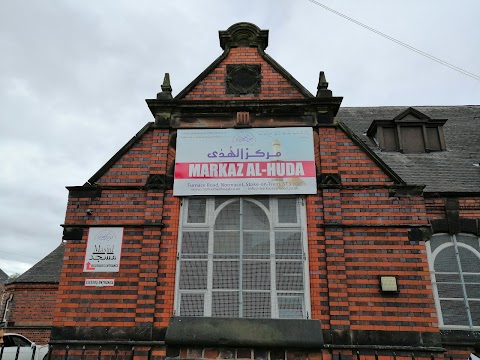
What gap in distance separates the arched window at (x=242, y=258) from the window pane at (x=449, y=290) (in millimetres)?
3023

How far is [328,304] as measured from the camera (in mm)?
6910

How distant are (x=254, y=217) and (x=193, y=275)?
169cm

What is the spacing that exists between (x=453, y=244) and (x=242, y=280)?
15.3 ft

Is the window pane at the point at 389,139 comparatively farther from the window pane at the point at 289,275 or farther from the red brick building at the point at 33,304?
the red brick building at the point at 33,304

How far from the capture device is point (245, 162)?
313 inches

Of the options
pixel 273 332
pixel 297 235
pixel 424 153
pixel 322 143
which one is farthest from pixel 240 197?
pixel 424 153

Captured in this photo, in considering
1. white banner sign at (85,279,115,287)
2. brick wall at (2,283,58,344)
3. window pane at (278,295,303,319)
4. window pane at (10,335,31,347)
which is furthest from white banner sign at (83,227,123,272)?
brick wall at (2,283,58,344)

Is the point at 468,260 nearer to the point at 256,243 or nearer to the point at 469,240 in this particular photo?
the point at 469,240

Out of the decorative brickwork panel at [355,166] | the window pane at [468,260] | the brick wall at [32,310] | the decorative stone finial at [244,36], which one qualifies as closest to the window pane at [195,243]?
the decorative brickwork panel at [355,166]

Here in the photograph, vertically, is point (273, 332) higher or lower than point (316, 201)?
lower

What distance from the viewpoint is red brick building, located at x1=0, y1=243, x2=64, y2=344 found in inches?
706

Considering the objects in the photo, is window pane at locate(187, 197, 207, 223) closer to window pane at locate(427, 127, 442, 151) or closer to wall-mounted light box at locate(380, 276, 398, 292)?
wall-mounted light box at locate(380, 276, 398, 292)

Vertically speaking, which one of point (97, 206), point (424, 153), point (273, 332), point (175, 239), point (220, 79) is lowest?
point (273, 332)

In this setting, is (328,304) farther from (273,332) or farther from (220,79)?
(220,79)
